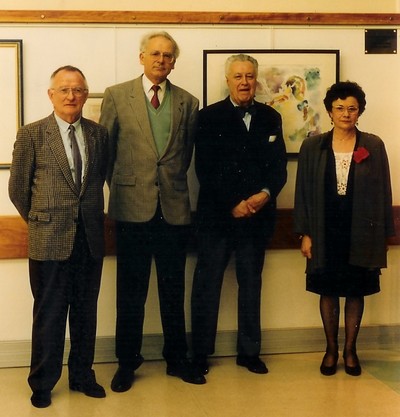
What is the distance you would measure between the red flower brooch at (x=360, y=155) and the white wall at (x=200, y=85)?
0.59 metres

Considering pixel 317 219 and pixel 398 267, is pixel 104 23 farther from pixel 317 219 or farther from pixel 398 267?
pixel 398 267

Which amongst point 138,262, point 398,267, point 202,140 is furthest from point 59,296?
point 398,267

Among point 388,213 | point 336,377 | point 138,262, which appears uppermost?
point 388,213

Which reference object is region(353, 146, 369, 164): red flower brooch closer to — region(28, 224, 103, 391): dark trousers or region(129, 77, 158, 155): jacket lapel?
region(129, 77, 158, 155): jacket lapel

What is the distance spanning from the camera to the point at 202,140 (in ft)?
13.6

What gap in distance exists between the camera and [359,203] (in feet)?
13.5

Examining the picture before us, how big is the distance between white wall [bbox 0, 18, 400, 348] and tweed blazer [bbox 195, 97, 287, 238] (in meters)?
0.42

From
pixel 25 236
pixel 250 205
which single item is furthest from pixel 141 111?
pixel 25 236

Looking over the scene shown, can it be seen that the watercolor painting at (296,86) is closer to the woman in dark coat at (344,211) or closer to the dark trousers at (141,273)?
the woman in dark coat at (344,211)

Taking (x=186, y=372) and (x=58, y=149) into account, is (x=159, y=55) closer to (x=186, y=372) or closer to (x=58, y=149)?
(x=58, y=149)

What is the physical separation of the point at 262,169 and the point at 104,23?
51.6 inches

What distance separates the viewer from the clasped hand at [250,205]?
4.16 meters

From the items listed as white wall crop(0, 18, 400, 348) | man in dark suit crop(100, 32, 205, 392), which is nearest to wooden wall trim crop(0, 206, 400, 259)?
white wall crop(0, 18, 400, 348)

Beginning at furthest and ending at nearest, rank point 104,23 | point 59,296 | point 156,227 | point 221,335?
point 221,335, point 104,23, point 156,227, point 59,296
